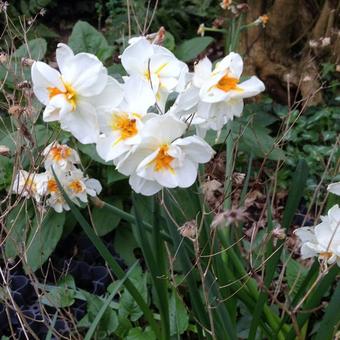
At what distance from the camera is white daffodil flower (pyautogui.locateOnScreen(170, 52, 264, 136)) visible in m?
1.09

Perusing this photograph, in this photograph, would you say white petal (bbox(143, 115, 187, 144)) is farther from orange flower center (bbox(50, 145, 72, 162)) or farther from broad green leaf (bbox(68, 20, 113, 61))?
broad green leaf (bbox(68, 20, 113, 61))

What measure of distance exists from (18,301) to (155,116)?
1.28 meters

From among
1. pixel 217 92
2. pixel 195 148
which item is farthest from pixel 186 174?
pixel 217 92

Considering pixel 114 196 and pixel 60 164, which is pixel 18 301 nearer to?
pixel 114 196

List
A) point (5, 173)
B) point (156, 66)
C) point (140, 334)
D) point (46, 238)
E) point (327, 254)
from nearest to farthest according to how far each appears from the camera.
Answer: point (156, 66), point (327, 254), point (140, 334), point (46, 238), point (5, 173)

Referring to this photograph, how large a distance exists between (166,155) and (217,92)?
135mm

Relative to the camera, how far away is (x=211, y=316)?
51.8 inches

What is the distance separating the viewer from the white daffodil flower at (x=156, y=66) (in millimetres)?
1181

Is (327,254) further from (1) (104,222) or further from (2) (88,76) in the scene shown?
(1) (104,222)

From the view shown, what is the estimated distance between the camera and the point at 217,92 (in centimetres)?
108

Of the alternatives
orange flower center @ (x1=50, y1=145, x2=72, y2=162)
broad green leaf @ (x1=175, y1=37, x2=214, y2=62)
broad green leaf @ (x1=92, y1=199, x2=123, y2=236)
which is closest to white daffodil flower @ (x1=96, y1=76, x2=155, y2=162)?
orange flower center @ (x1=50, y1=145, x2=72, y2=162)

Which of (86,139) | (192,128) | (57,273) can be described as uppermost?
(86,139)

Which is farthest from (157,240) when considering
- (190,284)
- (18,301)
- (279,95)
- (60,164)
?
(279,95)

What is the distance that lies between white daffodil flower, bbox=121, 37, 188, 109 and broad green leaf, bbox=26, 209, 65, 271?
3.64ft
